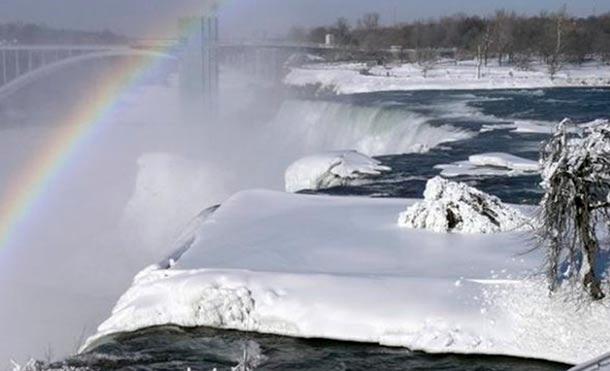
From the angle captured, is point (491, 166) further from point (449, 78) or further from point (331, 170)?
point (449, 78)

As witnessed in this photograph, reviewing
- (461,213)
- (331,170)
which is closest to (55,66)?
(331,170)

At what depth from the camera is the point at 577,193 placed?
35.9 feet

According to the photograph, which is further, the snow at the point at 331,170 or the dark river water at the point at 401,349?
the snow at the point at 331,170

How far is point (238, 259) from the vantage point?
44.6 feet

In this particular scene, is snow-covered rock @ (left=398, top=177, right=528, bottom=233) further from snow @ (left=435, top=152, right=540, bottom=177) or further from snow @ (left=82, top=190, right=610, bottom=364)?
snow @ (left=435, top=152, right=540, bottom=177)

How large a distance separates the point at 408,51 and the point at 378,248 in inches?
2924

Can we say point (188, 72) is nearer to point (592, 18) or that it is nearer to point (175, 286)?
point (175, 286)

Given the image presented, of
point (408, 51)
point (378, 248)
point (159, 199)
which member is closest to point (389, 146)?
point (159, 199)

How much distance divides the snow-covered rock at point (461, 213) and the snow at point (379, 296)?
0.32 meters

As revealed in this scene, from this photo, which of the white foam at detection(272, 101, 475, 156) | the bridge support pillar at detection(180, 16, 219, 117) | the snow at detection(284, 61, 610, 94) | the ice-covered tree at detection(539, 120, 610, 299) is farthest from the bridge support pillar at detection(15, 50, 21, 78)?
the ice-covered tree at detection(539, 120, 610, 299)

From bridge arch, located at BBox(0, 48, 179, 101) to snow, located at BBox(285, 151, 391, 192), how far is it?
39.7 m

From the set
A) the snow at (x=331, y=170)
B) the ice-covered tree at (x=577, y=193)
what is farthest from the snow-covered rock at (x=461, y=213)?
the snow at (x=331, y=170)

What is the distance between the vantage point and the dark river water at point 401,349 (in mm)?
10602

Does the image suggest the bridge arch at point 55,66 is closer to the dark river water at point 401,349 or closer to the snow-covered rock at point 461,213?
the dark river water at point 401,349
